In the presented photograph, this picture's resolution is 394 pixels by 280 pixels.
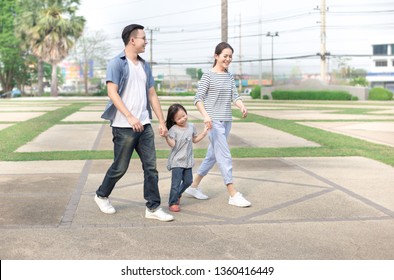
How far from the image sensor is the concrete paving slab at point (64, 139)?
36.3ft

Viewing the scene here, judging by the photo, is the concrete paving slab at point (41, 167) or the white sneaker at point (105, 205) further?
the concrete paving slab at point (41, 167)

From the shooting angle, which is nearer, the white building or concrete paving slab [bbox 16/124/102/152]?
concrete paving slab [bbox 16/124/102/152]

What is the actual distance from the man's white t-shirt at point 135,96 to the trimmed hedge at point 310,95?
39.9 m

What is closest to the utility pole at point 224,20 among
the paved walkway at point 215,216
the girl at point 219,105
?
the paved walkway at point 215,216

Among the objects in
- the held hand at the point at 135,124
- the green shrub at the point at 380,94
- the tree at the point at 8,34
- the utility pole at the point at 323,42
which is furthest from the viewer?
the tree at the point at 8,34

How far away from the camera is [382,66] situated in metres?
101

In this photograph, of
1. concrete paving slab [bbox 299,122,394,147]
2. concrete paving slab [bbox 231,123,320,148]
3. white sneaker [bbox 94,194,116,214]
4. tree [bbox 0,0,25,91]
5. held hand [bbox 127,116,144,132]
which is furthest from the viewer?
tree [bbox 0,0,25,91]

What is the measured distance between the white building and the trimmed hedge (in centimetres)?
5713

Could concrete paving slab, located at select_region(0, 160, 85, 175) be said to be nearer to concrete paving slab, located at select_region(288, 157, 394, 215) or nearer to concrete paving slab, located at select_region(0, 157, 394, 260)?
concrete paving slab, located at select_region(0, 157, 394, 260)

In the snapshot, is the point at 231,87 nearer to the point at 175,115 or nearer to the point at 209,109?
the point at 209,109

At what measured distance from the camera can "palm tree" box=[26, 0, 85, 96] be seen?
171ft

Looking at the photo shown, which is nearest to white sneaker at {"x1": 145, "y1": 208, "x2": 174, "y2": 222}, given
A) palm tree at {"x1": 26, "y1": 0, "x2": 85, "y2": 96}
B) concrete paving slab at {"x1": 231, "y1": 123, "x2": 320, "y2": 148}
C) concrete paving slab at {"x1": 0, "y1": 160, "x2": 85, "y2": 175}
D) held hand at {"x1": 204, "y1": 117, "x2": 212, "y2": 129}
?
held hand at {"x1": 204, "y1": 117, "x2": 212, "y2": 129}

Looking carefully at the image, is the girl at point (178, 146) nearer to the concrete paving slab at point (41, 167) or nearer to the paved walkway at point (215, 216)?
the paved walkway at point (215, 216)

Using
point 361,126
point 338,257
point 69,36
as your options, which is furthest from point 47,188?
point 69,36
